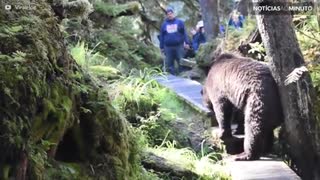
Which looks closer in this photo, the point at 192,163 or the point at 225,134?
the point at 192,163

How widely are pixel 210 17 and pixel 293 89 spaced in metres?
10.0

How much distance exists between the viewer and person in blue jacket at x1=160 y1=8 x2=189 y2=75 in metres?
12.9

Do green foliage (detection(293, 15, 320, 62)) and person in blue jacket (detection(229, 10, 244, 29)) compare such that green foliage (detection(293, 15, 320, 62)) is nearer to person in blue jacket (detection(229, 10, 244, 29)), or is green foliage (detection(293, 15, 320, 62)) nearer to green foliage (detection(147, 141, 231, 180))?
green foliage (detection(147, 141, 231, 180))

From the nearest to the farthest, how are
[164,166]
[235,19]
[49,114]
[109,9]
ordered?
[49,114]
[164,166]
[109,9]
[235,19]

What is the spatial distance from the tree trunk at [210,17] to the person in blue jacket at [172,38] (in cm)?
226

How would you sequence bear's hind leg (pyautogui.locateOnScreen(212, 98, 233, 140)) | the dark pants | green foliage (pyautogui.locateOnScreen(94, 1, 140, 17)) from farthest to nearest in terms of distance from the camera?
1. the dark pants
2. green foliage (pyautogui.locateOnScreen(94, 1, 140, 17))
3. bear's hind leg (pyautogui.locateOnScreen(212, 98, 233, 140))

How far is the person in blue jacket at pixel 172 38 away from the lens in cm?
1295

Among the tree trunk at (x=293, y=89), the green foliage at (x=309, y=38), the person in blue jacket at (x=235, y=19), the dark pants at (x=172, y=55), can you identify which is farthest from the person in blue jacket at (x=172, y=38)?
the tree trunk at (x=293, y=89)

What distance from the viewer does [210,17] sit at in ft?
50.9

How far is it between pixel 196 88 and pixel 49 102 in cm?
785

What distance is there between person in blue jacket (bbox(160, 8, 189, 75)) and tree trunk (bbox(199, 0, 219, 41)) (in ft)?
7.40

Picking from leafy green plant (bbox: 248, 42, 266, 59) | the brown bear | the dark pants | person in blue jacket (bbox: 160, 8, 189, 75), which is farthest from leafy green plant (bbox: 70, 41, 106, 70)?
the dark pants

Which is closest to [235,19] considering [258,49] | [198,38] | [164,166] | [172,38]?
[172,38]
